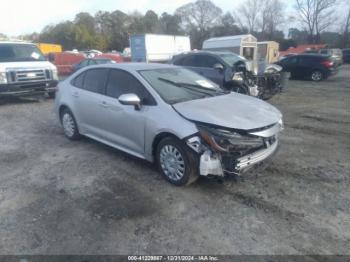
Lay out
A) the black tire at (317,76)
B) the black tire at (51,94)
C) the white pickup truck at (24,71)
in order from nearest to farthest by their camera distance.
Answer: the white pickup truck at (24,71), the black tire at (51,94), the black tire at (317,76)

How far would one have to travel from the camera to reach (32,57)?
10633 millimetres

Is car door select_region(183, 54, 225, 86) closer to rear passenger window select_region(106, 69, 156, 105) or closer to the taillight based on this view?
rear passenger window select_region(106, 69, 156, 105)

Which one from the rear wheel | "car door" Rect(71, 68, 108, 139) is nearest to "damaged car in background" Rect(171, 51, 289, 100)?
"car door" Rect(71, 68, 108, 139)

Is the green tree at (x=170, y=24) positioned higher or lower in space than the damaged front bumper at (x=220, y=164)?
higher

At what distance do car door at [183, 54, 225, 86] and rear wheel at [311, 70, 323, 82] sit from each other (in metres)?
9.65

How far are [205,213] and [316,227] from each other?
1.18 m

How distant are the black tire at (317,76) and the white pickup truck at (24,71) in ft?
44.6

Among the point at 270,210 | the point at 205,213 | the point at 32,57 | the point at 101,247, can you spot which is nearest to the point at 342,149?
the point at 270,210

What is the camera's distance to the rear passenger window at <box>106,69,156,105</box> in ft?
14.1

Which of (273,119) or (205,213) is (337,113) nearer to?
(273,119)

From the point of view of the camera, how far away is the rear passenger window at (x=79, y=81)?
5637mm

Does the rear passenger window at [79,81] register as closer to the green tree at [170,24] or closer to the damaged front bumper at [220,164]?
the damaged front bumper at [220,164]

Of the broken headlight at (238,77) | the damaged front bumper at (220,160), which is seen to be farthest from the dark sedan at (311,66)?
the damaged front bumper at (220,160)

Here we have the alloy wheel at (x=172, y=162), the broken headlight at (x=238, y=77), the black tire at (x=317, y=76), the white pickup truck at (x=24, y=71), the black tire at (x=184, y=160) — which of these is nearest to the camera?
the black tire at (x=184, y=160)
